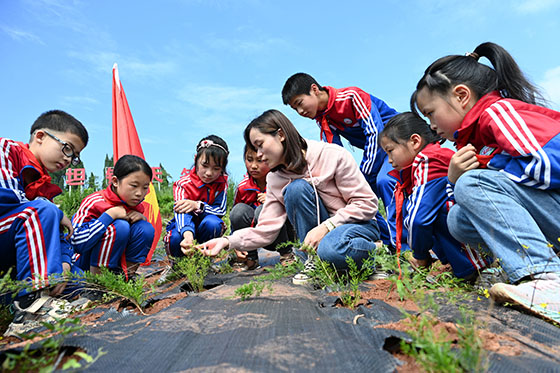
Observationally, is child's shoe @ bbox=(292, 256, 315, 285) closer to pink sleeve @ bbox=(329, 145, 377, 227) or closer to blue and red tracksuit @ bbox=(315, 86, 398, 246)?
pink sleeve @ bbox=(329, 145, 377, 227)

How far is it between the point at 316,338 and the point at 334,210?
1.81 m

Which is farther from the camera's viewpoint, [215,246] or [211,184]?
[211,184]

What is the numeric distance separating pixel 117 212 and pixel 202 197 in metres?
1.04

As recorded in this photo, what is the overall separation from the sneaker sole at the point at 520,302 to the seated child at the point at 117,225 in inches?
124

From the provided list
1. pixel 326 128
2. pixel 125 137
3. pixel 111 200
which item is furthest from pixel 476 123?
pixel 125 137

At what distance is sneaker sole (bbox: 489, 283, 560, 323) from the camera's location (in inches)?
64.0

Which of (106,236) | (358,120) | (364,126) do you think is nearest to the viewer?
(106,236)

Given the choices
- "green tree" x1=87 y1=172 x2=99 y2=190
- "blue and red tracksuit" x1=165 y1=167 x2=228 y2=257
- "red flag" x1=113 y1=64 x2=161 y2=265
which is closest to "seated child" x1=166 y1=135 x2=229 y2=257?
"blue and red tracksuit" x1=165 y1=167 x2=228 y2=257

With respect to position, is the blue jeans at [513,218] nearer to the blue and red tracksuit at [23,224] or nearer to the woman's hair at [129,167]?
the blue and red tracksuit at [23,224]

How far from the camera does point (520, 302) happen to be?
5.54 ft

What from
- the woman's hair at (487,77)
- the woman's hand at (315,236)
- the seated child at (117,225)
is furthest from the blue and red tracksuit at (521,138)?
the seated child at (117,225)

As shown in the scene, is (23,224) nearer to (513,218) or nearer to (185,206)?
(185,206)

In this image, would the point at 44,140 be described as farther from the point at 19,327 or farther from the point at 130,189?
the point at 19,327

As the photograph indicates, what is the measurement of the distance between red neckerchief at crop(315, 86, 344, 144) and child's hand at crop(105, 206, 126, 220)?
9.09 ft
